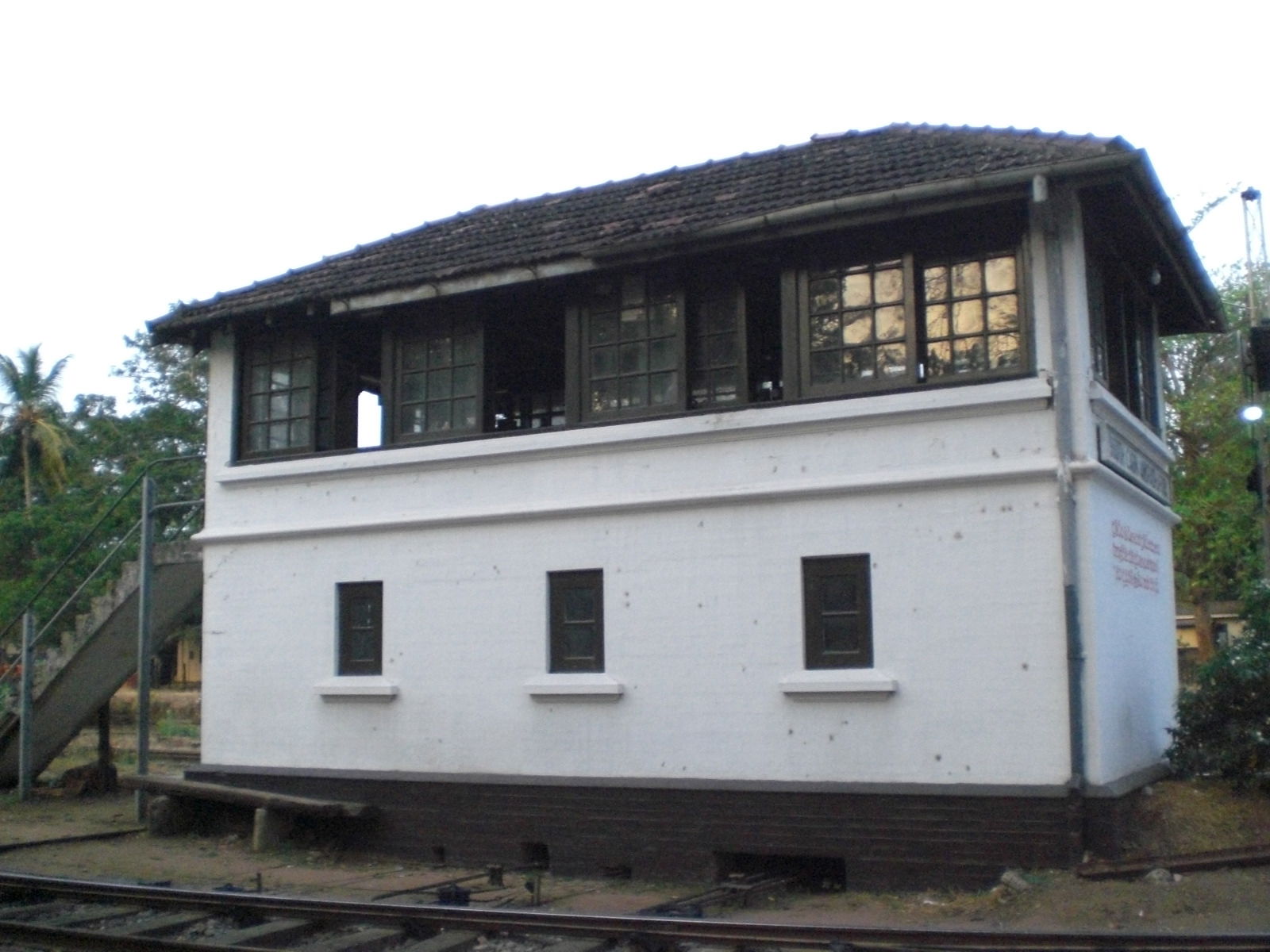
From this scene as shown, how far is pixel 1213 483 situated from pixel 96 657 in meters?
26.2

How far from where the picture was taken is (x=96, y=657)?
58.5 feet

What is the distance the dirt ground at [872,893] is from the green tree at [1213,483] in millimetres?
22682

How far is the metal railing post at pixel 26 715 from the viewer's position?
683 inches

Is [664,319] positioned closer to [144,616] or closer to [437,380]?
[437,380]

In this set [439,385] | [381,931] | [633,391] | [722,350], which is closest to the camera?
[381,931]

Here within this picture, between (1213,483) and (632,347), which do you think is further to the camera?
(1213,483)

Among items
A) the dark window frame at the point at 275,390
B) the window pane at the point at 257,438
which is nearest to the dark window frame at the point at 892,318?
the dark window frame at the point at 275,390

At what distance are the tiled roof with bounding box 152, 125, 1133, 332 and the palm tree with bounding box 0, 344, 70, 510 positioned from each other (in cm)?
3768

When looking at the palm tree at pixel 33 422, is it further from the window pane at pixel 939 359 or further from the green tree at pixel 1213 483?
the window pane at pixel 939 359

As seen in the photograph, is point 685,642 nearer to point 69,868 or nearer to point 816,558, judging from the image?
point 816,558

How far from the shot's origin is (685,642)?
40.7 ft

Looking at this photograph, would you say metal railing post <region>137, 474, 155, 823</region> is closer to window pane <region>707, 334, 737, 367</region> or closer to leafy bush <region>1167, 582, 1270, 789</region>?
window pane <region>707, 334, 737, 367</region>

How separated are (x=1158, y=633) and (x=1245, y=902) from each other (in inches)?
198

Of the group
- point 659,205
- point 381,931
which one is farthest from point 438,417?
point 381,931
